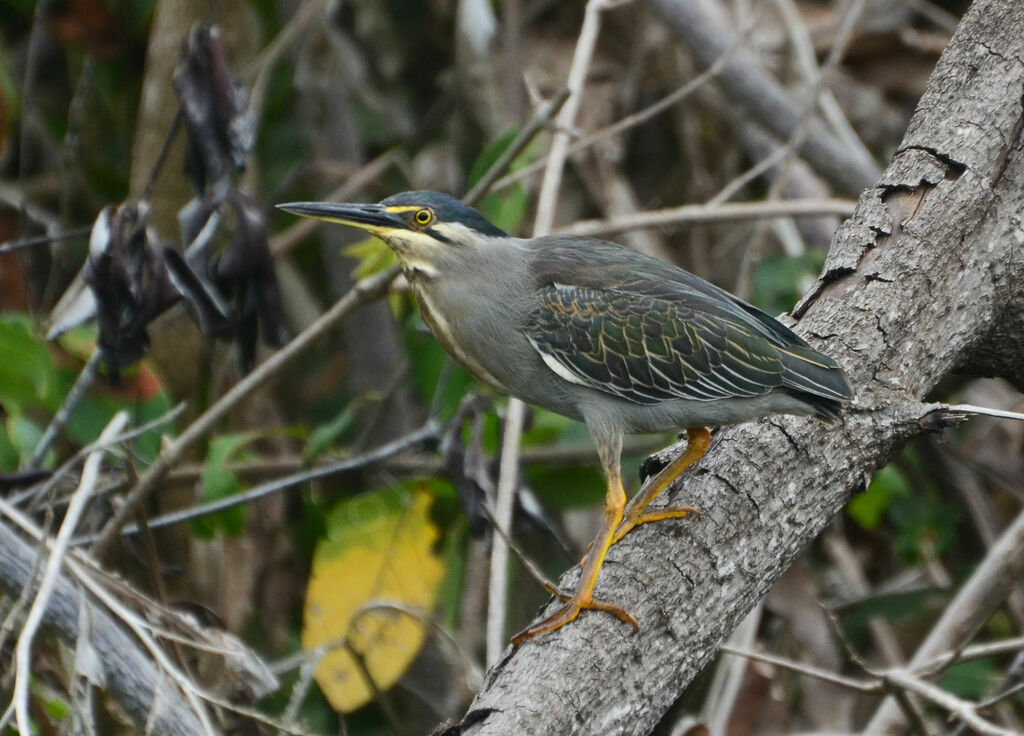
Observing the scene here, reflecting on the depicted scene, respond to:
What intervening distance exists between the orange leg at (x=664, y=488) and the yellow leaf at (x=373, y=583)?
4.27 ft

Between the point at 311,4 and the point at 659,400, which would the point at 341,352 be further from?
the point at 659,400

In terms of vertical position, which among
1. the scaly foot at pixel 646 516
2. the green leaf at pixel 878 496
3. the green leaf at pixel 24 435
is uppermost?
the scaly foot at pixel 646 516

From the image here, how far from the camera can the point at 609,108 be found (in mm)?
5961

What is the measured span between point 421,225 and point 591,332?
0.54 m

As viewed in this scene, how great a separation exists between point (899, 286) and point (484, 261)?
3.61 feet

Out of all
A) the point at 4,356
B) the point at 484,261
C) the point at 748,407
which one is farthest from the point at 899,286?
the point at 4,356

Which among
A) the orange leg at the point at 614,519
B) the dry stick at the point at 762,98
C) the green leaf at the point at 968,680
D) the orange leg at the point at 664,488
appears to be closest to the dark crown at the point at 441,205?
the orange leg at the point at 614,519

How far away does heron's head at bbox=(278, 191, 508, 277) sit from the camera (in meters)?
3.11

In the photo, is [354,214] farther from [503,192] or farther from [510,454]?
[503,192]

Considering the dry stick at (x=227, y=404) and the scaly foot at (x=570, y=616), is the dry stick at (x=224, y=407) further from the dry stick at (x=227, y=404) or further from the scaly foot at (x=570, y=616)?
the scaly foot at (x=570, y=616)

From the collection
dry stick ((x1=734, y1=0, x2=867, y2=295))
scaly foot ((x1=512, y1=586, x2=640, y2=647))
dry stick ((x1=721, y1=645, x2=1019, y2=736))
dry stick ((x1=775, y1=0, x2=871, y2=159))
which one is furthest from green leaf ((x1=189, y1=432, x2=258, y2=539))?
dry stick ((x1=775, y1=0, x2=871, y2=159))

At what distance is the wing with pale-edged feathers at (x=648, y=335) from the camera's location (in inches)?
121

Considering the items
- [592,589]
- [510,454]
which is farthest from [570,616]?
[510,454]

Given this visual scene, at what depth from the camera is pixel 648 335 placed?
318cm
